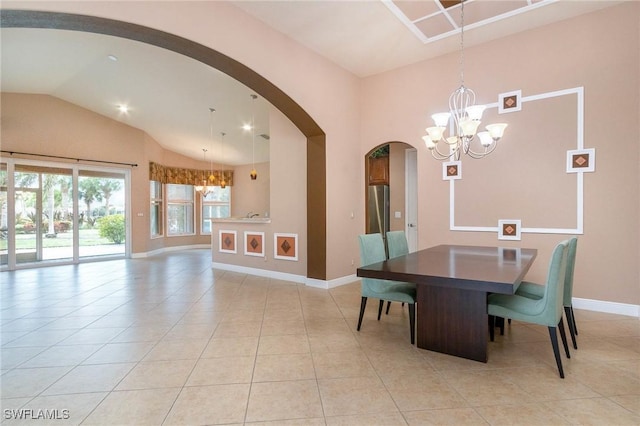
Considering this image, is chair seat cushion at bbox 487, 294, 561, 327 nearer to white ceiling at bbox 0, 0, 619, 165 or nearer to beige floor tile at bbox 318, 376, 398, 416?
beige floor tile at bbox 318, 376, 398, 416

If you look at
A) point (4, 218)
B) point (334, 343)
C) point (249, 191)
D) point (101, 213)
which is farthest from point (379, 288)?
point (249, 191)

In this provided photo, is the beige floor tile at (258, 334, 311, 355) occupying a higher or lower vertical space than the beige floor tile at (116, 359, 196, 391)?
lower

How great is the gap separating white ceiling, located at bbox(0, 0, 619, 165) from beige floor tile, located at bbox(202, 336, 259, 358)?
140 inches

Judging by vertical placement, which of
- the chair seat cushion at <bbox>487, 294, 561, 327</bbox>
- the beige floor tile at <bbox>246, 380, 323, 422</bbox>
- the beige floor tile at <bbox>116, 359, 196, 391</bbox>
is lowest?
the beige floor tile at <bbox>246, 380, 323, 422</bbox>

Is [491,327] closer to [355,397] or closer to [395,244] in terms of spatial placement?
[395,244]

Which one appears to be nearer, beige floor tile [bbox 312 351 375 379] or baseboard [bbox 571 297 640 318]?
beige floor tile [bbox 312 351 375 379]

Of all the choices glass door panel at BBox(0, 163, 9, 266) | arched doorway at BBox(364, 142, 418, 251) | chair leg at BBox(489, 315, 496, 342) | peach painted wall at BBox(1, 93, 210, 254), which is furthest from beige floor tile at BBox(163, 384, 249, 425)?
peach painted wall at BBox(1, 93, 210, 254)

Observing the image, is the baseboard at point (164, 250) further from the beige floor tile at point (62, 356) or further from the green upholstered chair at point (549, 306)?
the green upholstered chair at point (549, 306)

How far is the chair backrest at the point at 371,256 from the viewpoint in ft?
10.2

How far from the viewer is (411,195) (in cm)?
625

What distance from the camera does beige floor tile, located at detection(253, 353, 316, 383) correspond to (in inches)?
89.4

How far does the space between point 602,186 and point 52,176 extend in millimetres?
10247

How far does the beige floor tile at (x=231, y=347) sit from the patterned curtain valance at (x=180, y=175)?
695 centimetres

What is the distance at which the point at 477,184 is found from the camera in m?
4.46
